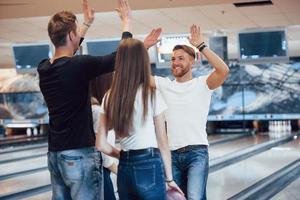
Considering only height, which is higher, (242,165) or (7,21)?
(7,21)

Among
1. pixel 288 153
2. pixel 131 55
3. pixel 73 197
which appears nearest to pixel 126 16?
pixel 131 55

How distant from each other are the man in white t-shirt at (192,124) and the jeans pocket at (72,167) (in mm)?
744

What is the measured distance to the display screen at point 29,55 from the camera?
25.6 ft

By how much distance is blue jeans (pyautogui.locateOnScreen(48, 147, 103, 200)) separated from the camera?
203 centimetres

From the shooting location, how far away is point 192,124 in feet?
8.72

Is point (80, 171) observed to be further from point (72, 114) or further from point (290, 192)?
point (290, 192)

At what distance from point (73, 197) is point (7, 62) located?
10.6m

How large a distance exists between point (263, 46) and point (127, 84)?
5.49 meters

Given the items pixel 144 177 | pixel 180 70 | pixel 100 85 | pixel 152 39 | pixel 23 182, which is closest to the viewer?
pixel 144 177

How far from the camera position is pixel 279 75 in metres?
12.6

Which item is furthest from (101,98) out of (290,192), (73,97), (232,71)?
(232,71)

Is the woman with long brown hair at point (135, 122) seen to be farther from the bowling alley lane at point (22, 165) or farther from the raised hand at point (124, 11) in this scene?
the bowling alley lane at point (22, 165)

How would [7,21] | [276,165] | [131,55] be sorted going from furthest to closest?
[276,165] → [7,21] → [131,55]

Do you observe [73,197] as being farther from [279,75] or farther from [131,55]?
[279,75]
